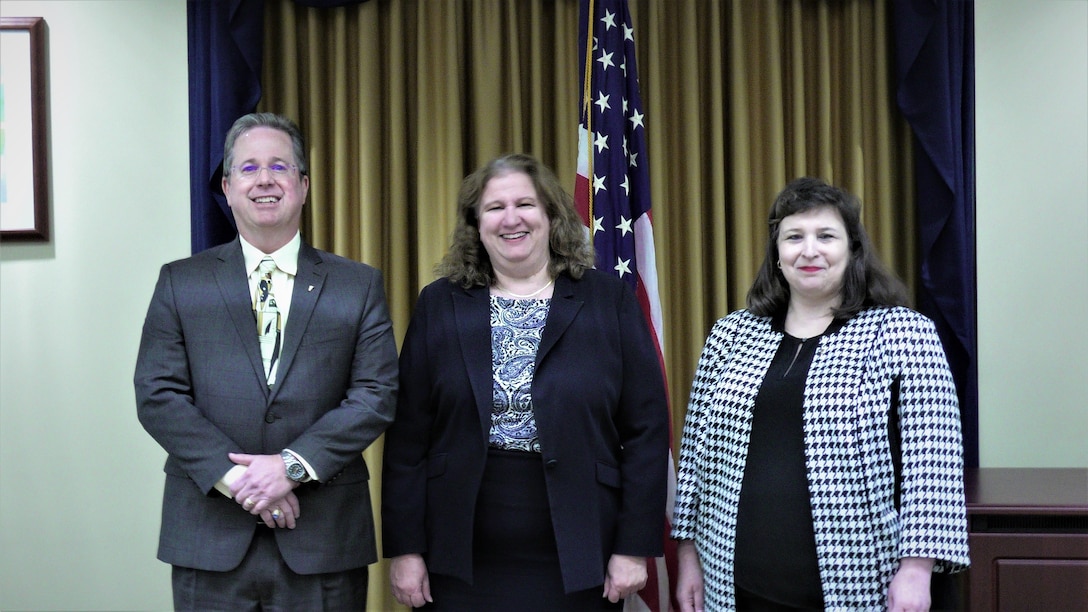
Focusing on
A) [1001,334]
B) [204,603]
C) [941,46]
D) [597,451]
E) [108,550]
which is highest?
[941,46]

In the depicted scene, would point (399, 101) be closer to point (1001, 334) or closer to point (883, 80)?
point (883, 80)

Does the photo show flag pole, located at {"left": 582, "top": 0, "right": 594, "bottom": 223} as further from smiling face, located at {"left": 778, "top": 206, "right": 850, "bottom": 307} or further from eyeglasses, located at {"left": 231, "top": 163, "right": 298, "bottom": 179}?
eyeglasses, located at {"left": 231, "top": 163, "right": 298, "bottom": 179}

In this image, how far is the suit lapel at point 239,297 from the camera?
202cm

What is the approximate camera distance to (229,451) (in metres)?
1.96

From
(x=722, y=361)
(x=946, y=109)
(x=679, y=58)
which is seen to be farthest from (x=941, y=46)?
(x=722, y=361)

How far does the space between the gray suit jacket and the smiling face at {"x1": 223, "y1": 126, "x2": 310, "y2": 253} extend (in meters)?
0.09

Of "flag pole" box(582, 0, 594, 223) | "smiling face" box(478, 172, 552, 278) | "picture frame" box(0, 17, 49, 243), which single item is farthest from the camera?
"picture frame" box(0, 17, 49, 243)

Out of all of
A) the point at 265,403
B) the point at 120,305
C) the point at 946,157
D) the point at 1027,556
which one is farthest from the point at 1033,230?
the point at 120,305

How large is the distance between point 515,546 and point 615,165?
4.35 ft

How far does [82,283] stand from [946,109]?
305 cm

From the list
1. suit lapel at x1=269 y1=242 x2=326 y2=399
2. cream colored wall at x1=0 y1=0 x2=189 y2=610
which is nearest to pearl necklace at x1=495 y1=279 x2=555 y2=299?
suit lapel at x1=269 y1=242 x2=326 y2=399

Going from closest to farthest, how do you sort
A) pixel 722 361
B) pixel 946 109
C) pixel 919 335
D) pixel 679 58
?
pixel 919 335 → pixel 722 361 → pixel 946 109 → pixel 679 58

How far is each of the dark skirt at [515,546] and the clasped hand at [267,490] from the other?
43 cm

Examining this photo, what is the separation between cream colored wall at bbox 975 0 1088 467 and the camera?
9.91 ft
